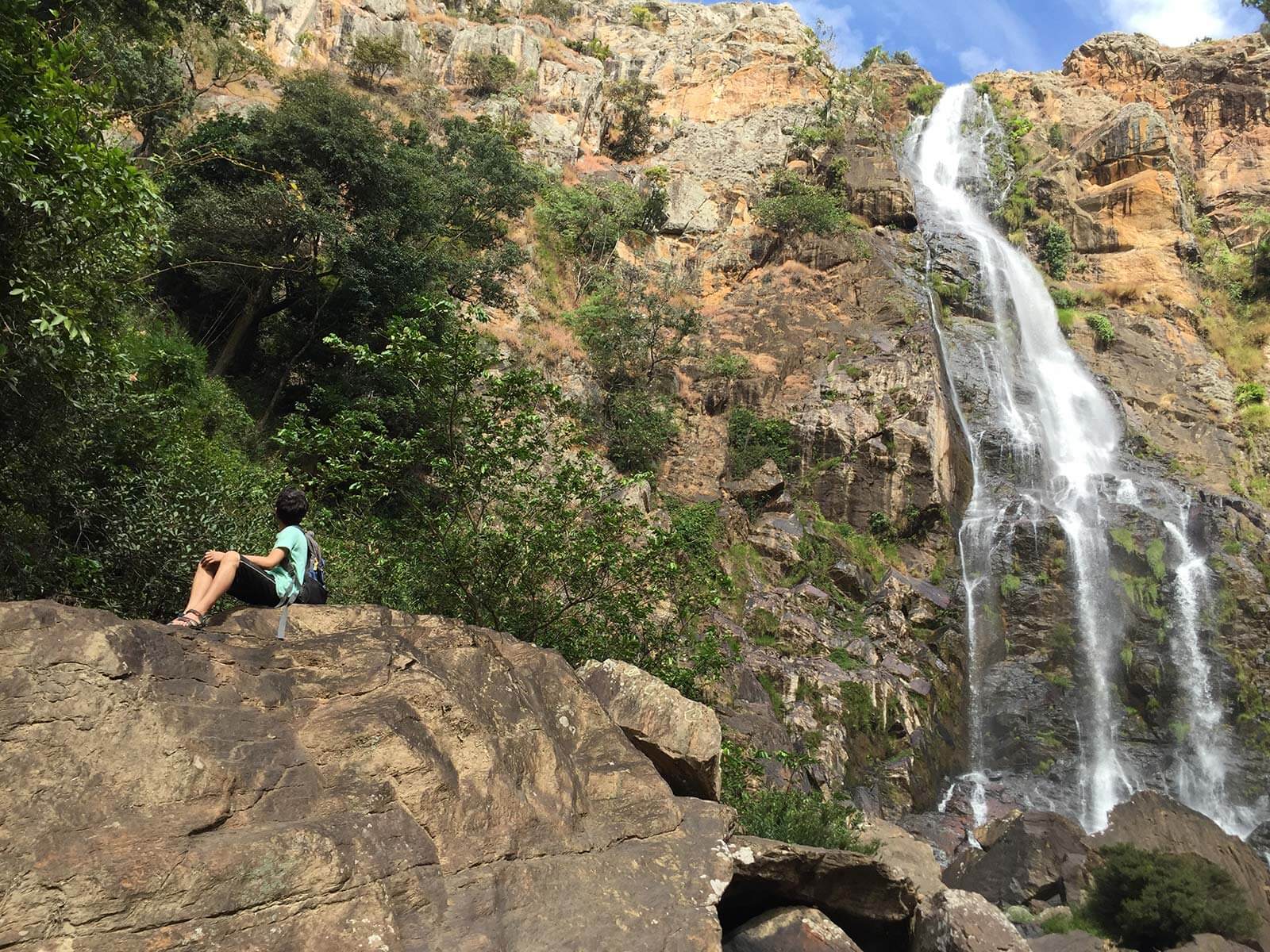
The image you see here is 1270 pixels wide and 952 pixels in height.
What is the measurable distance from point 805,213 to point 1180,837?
2654cm

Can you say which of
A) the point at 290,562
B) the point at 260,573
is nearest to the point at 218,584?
the point at 260,573

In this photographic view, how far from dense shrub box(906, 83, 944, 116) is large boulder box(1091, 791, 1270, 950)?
4159cm

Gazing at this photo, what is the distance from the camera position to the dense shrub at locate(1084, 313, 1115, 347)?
33.1 m

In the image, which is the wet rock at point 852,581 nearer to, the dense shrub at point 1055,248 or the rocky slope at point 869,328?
the rocky slope at point 869,328

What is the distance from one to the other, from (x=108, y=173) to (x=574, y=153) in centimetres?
3545

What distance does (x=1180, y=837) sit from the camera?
594 inches

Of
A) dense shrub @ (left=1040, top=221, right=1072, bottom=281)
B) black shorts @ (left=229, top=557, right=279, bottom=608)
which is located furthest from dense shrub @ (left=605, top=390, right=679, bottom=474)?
dense shrub @ (left=1040, top=221, right=1072, bottom=281)

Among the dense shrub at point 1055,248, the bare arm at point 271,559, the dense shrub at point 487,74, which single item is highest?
the dense shrub at point 487,74

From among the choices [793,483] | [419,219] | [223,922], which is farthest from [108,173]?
[793,483]

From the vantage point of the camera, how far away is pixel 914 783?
18281 millimetres

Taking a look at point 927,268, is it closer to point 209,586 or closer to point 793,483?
point 793,483

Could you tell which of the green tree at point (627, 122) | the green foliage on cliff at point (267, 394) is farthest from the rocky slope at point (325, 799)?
the green tree at point (627, 122)

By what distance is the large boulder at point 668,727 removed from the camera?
24.3 feet

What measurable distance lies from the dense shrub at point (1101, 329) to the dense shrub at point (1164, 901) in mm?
24433
